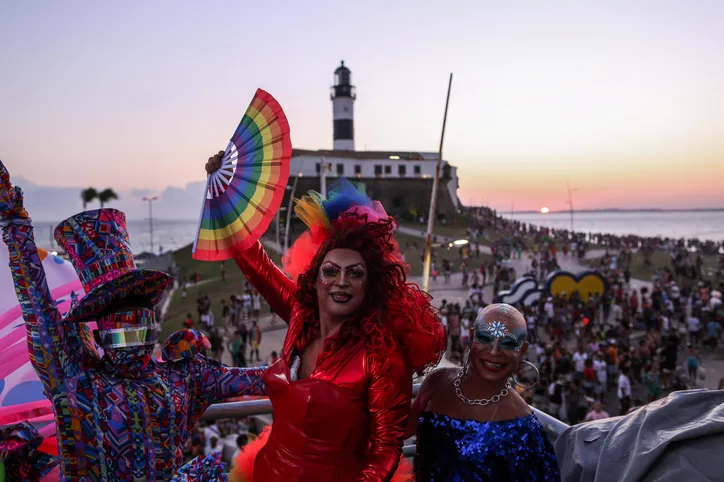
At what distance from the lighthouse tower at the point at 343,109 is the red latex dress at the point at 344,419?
51.1 metres

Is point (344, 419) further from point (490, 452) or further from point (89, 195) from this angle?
point (89, 195)

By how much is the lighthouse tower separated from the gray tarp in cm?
5120

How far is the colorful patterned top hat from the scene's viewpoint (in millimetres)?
1843

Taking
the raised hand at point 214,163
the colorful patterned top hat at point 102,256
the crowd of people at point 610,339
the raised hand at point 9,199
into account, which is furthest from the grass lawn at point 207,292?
the raised hand at point 9,199

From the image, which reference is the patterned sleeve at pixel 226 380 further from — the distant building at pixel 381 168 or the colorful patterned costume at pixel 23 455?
the distant building at pixel 381 168

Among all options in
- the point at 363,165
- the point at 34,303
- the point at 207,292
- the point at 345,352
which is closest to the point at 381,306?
the point at 345,352

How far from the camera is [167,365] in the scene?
198 cm

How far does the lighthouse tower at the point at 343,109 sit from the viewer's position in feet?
169

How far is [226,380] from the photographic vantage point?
2.09m

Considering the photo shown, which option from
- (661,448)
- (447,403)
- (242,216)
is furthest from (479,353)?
(242,216)

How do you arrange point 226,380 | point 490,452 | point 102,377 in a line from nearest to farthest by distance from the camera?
point 102,377, point 490,452, point 226,380

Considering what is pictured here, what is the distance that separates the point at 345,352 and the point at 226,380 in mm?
472

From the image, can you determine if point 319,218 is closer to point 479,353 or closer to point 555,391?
point 479,353

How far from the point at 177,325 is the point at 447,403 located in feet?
56.4
